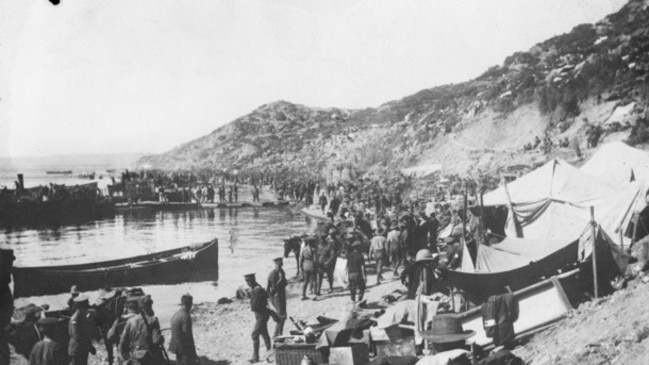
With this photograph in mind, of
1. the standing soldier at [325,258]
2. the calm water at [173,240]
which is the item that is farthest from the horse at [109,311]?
the standing soldier at [325,258]

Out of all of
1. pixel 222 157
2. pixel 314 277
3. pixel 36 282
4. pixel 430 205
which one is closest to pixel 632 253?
pixel 314 277

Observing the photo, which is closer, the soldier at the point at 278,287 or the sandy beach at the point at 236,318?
the sandy beach at the point at 236,318

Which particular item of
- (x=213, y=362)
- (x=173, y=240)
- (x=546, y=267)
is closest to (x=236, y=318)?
(x=213, y=362)

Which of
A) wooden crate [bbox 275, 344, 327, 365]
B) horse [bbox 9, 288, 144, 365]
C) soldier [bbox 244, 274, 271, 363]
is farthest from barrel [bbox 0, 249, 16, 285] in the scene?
wooden crate [bbox 275, 344, 327, 365]

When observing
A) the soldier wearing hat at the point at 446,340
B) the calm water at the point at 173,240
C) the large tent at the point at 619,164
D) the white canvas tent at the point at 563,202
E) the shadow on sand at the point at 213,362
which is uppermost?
the large tent at the point at 619,164

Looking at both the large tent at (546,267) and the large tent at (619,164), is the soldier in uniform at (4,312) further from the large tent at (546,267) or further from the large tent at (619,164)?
the large tent at (619,164)

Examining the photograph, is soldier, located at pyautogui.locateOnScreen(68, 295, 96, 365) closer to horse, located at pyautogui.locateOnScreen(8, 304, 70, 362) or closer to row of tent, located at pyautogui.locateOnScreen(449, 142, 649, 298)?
horse, located at pyautogui.locateOnScreen(8, 304, 70, 362)
